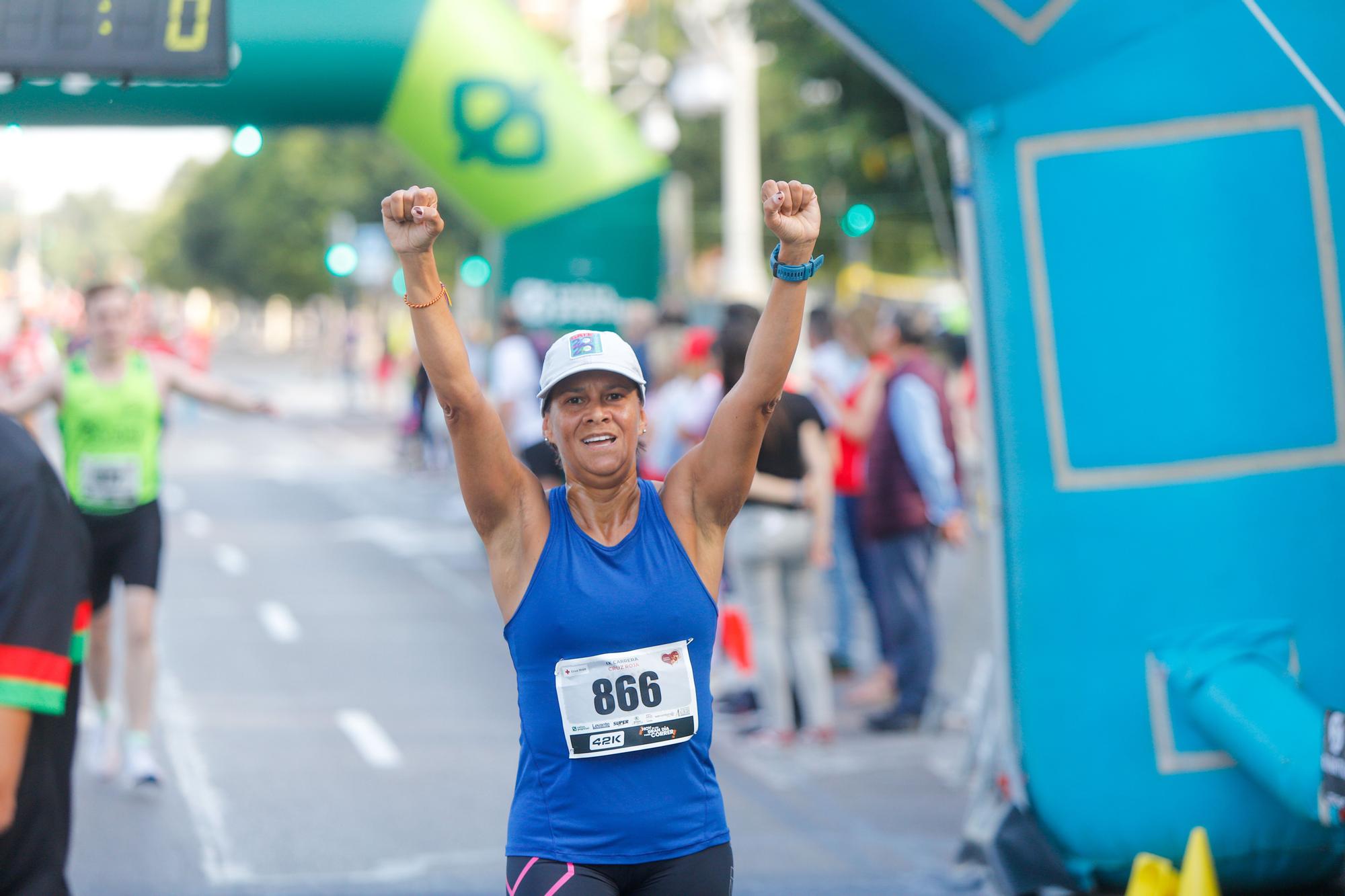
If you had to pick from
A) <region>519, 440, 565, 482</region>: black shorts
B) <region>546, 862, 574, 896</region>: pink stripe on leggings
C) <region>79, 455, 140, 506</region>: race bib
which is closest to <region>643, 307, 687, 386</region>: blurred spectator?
<region>519, 440, 565, 482</region>: black shorts

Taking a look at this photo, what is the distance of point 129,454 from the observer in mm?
7082

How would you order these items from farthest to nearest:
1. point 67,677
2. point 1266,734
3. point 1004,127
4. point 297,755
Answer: point 297,755, point 1004,127, point 1266,734, point 67,677

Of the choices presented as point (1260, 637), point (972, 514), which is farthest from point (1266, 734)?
point (972, 514)

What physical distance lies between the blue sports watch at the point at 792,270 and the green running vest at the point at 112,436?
4427 millimetres

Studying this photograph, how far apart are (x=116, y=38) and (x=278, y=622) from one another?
24.1 feet

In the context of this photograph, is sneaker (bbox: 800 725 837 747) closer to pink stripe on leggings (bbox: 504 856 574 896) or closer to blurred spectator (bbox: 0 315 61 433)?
pink stripe on leggings (bbox: 504 856 574 896)

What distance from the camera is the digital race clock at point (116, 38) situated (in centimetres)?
448

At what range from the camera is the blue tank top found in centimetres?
319

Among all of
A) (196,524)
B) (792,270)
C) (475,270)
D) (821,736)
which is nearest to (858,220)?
(792,270)

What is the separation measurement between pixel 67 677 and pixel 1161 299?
3569 mm

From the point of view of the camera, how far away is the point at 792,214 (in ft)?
10.9

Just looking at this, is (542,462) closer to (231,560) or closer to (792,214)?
(792,214)

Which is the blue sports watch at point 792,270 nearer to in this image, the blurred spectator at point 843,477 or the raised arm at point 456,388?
the raised arm at point 456,388

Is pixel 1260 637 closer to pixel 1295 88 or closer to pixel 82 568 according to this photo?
pixel 1295 88
